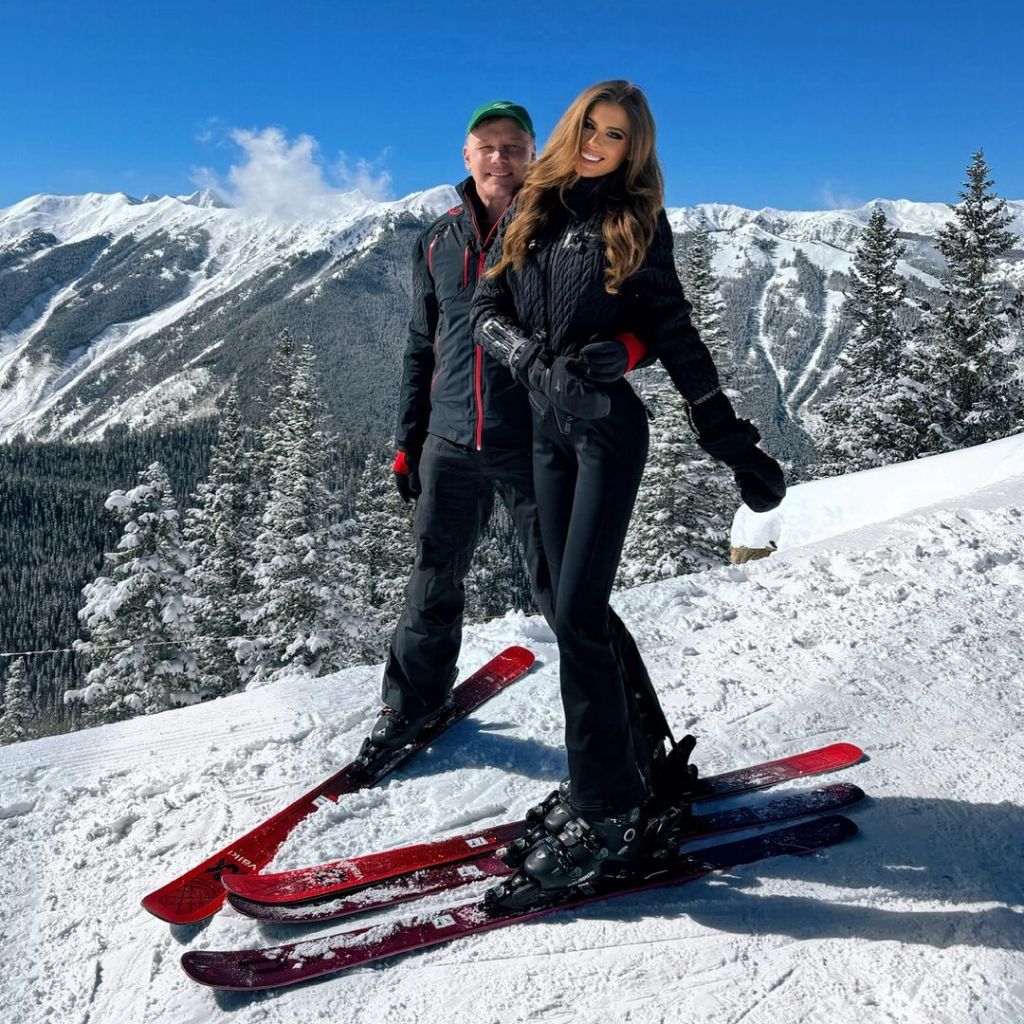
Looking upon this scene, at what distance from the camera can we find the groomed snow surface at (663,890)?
2.21m

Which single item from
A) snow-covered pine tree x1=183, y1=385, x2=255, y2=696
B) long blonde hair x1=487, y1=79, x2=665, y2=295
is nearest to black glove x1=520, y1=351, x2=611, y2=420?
long blonde hair x1=487, y1=79, x2=665, y2=295

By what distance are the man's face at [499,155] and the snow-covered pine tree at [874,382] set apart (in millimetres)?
19123

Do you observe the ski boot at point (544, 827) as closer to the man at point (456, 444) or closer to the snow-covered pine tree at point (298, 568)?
the man at point (456, 444)

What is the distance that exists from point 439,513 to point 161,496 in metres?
17.2

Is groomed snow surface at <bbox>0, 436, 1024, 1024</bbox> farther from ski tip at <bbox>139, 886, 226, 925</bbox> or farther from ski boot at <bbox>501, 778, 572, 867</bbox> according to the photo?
ski boot at <bbox>501, 778, 572, 867</bbox>

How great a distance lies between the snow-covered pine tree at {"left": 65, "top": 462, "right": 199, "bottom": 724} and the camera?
1792 centimetres

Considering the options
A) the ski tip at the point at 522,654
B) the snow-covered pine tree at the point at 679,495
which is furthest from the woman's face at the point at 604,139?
the snow-covered pine tree at the point at 679,495

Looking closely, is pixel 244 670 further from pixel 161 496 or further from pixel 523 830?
pixel 523 830

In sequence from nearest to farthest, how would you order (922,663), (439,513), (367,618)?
(439,513), (922,663), (367,618)

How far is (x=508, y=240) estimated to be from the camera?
8.29 ft

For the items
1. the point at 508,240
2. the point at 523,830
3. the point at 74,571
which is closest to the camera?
the point at 508,240

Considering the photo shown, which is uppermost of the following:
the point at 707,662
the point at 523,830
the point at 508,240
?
the point at 508,240

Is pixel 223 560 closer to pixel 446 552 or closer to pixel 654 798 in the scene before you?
pixel 446 552

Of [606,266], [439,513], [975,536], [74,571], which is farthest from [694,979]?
[74,571]
